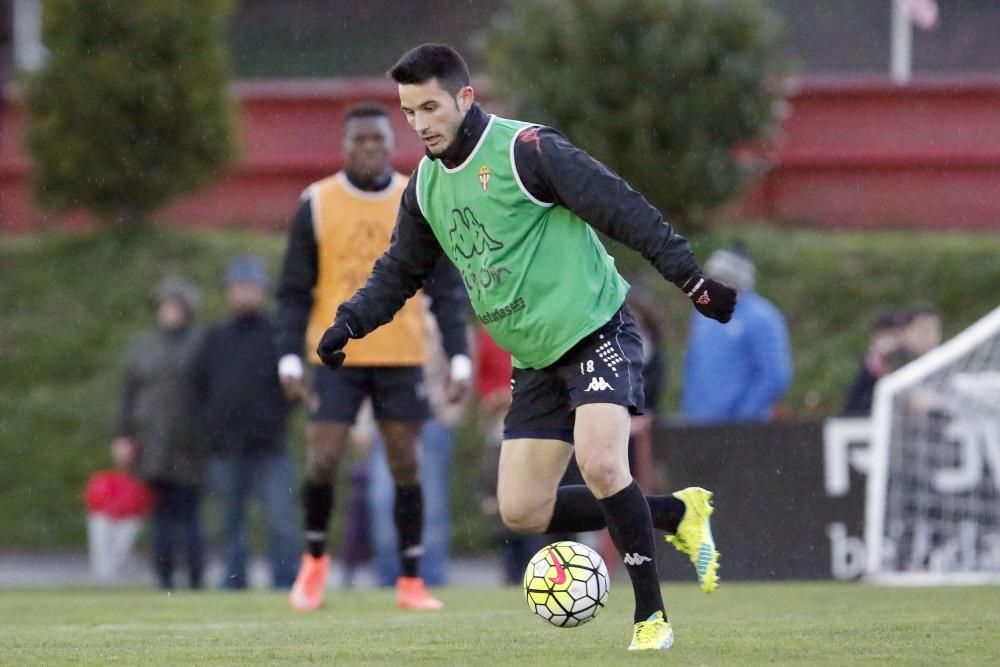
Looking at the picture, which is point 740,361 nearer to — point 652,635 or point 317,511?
point 317,511

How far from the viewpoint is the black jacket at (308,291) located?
945 cm

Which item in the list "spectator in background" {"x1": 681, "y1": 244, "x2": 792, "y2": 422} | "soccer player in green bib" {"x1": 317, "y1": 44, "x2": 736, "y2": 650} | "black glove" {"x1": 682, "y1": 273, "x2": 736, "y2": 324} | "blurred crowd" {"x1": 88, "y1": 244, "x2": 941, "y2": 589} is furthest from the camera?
"spectator in background" {"x1": 681, "y1": 244, "x2": 792, "y2": 422}

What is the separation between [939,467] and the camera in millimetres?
11742

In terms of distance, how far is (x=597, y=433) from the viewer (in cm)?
652

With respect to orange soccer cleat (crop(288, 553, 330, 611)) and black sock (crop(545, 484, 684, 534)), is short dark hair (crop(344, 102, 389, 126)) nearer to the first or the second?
orange soccer cleat (crop(288, 553, 330, 611))

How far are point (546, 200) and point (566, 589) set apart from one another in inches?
55.3

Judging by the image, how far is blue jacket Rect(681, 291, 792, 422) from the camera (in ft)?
41.4

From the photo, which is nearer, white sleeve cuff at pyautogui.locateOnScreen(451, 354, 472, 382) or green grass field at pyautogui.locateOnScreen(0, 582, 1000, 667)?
green grass field at pyautogui.locateOnScreen(0, 582, 1000, 667)

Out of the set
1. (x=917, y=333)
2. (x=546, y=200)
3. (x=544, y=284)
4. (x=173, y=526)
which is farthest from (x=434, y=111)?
(x=173, y=526)

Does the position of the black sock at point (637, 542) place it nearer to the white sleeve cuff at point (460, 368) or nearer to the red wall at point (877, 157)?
the white sleeve cuff at point (460, 368)

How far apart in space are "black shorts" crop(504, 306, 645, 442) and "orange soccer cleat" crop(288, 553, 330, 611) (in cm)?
261

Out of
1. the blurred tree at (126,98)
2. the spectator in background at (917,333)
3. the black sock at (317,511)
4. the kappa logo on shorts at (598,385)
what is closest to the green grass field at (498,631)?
the black sock at (317,511)

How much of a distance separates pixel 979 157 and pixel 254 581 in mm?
Result: 9121

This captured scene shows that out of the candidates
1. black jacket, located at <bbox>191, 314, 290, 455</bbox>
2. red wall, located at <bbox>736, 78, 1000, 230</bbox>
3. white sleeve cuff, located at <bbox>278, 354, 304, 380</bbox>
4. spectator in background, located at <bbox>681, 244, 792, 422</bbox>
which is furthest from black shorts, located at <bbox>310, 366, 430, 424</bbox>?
red wall, located at <bbox>736, 78, 1000, 230</bbox>
